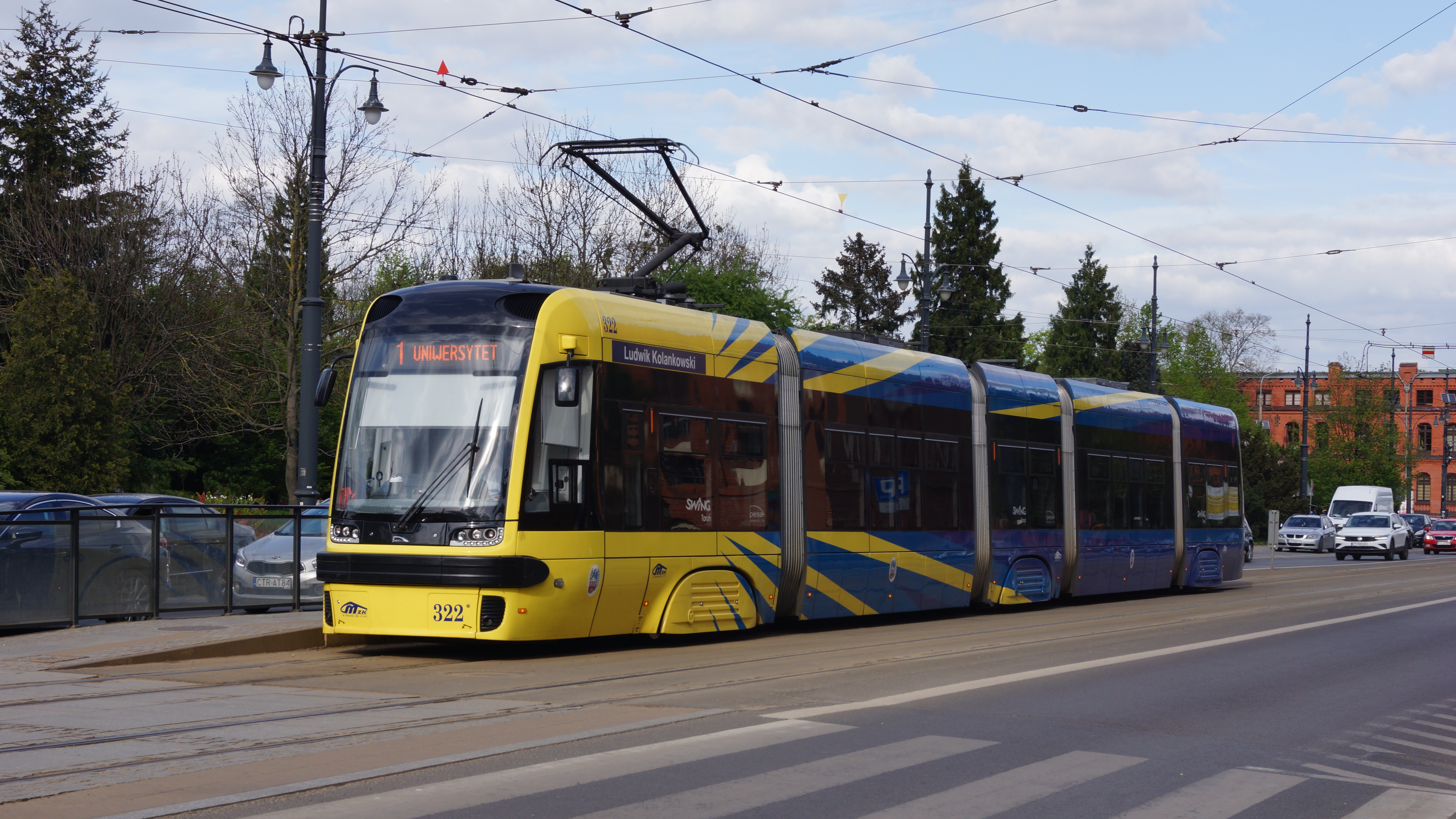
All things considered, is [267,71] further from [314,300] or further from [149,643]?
[149,643]

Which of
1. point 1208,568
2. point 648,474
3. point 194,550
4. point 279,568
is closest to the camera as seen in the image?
point 648,474

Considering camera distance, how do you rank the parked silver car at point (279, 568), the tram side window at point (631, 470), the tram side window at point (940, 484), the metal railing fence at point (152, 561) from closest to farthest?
the tram side window at point (631, 470)
the metal railing fence at point (152, 561)
the parked silver car at point (279, 568)
the tram side window at point (940, 484)

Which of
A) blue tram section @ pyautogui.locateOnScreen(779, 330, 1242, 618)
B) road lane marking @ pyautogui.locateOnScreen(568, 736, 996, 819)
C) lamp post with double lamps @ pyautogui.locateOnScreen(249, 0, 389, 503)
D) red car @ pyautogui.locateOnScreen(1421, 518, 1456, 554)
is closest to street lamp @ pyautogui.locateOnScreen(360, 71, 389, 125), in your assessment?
lamp post with double lamps @ pyautogui.locateOnScreen(249, 0, 389, 503)

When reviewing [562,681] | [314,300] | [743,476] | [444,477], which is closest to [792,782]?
[562,681]

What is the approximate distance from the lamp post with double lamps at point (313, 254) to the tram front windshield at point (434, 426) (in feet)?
15.5

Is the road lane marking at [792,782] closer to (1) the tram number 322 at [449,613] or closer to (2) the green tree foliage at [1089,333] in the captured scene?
(1) the tram number 322 at [449,613]

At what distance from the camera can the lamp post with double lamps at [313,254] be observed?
17.4 m

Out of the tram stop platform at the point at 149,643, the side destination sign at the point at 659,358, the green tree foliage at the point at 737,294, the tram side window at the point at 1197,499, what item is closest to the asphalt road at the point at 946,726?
the tram stop platform at the point at 149,643

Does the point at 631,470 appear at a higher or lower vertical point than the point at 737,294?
lower

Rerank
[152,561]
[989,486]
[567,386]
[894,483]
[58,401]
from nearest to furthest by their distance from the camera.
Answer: [567,386] < [152,561] < [894,483] < [989,486] < [58,401]

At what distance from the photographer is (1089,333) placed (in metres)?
83.7

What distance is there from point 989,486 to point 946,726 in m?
10.9

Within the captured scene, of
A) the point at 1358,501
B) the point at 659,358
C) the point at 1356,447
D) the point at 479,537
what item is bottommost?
the point at 1358,501

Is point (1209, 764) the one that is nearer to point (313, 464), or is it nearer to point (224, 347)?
point (313, 464)
